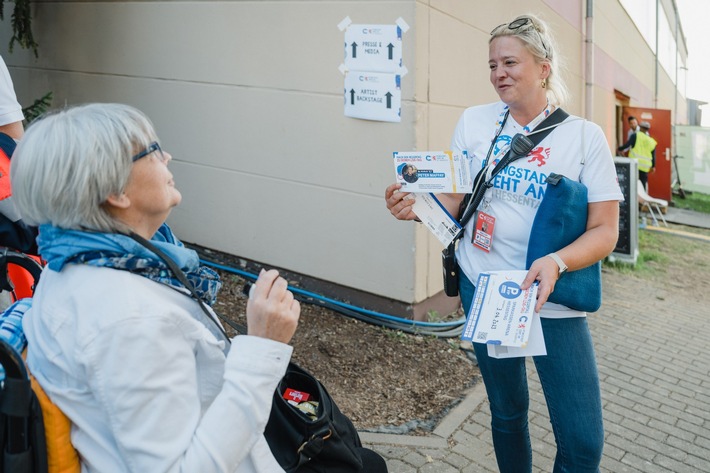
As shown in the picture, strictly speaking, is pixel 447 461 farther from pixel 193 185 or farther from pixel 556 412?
pixel 193 185

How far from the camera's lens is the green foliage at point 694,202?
17.3m

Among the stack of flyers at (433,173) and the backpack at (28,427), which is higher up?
the stack of flyers at (433,173)

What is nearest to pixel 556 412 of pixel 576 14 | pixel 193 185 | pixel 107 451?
pixel 107 451

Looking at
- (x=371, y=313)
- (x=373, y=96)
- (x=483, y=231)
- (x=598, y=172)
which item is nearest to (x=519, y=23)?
(x=598, y=172)

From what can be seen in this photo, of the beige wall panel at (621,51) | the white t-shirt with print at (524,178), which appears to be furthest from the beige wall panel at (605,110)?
the white t-shirt with print at (524,178)

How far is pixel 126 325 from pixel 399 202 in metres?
1.49

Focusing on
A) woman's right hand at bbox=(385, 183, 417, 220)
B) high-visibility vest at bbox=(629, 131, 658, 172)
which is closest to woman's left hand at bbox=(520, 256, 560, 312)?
woman's right hand at bbox=(385, 183, 417, 220)

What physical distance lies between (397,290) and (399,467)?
2.04 meters

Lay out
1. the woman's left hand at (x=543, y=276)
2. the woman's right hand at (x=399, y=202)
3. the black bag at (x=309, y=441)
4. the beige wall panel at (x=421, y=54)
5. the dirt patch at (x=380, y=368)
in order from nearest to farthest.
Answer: the black bag at (x=309, y=441) → the woman's left hand at (x=543, y=276) → the woman's right hand at (x=399, y=202) → the dirt patch at (x=380, y=368) → the beige wall panel at (x=421, y=54)

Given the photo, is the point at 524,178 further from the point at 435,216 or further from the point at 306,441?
the point at 306,441

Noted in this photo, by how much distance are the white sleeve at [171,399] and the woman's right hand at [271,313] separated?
5 centimetres

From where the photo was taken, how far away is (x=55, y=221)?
1582mm

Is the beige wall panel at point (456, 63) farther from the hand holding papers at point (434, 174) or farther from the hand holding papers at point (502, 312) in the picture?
the hand holding papers at point (502, 312)

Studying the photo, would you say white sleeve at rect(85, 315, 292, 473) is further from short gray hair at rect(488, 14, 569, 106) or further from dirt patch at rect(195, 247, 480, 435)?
dirt patch at rect(195, 247, 480, 435)
